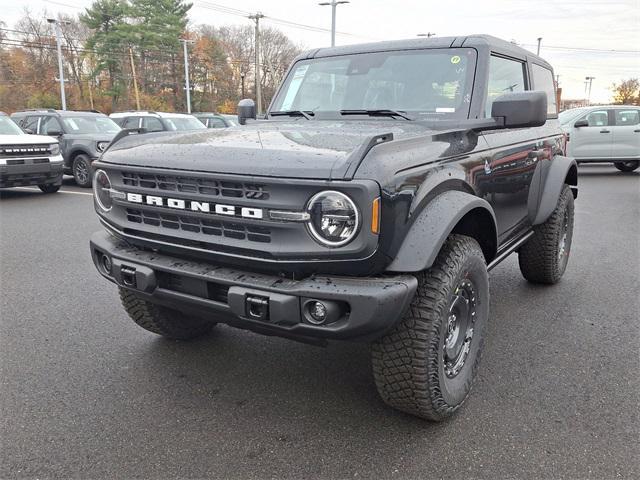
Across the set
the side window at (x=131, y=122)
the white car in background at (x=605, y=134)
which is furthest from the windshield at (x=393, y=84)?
the white car in background at (x=605, y=134)

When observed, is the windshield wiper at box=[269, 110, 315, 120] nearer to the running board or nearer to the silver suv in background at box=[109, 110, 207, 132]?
the running board

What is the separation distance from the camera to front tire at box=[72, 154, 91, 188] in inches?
463

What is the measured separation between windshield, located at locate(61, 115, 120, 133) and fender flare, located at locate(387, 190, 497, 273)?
11224 millimetres

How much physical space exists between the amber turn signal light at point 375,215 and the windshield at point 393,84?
1361 millimetres

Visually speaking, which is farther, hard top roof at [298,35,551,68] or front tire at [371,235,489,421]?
hard top roof at [298,35,551,68]

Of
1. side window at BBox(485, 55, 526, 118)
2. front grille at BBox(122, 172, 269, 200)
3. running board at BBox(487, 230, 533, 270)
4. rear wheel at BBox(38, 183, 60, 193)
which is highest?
side window at BBox(485, 55, 526, 118)

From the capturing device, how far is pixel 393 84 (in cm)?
347

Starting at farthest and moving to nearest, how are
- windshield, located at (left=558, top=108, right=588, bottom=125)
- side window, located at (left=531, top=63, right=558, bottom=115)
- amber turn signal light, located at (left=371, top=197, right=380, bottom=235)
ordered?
windshield, located at (left=558, top=108, right=588, bottom=125)
side window, located at (left=531, top=63, right=558, bottom=115)
amber turn signal light, located at (left=371, top=197, right=380, bottom=235)

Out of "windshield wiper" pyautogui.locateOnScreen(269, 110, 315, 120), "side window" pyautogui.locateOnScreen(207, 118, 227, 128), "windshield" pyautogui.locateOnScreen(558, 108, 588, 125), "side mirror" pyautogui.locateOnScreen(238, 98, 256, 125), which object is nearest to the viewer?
"windshield wiper" pyautogui.locateOnScreen(269, 110, 315, 120)

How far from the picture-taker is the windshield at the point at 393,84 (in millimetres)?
3279

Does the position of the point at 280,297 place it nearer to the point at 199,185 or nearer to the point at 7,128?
the point at 199,185

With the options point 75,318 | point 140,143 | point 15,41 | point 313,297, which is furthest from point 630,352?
point 15,41

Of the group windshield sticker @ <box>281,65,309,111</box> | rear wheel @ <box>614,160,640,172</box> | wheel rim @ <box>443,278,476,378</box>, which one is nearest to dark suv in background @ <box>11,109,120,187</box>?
windshield sticker @ <box>281,65,309,111</box>

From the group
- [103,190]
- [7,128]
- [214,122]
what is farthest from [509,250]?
[214,122]
